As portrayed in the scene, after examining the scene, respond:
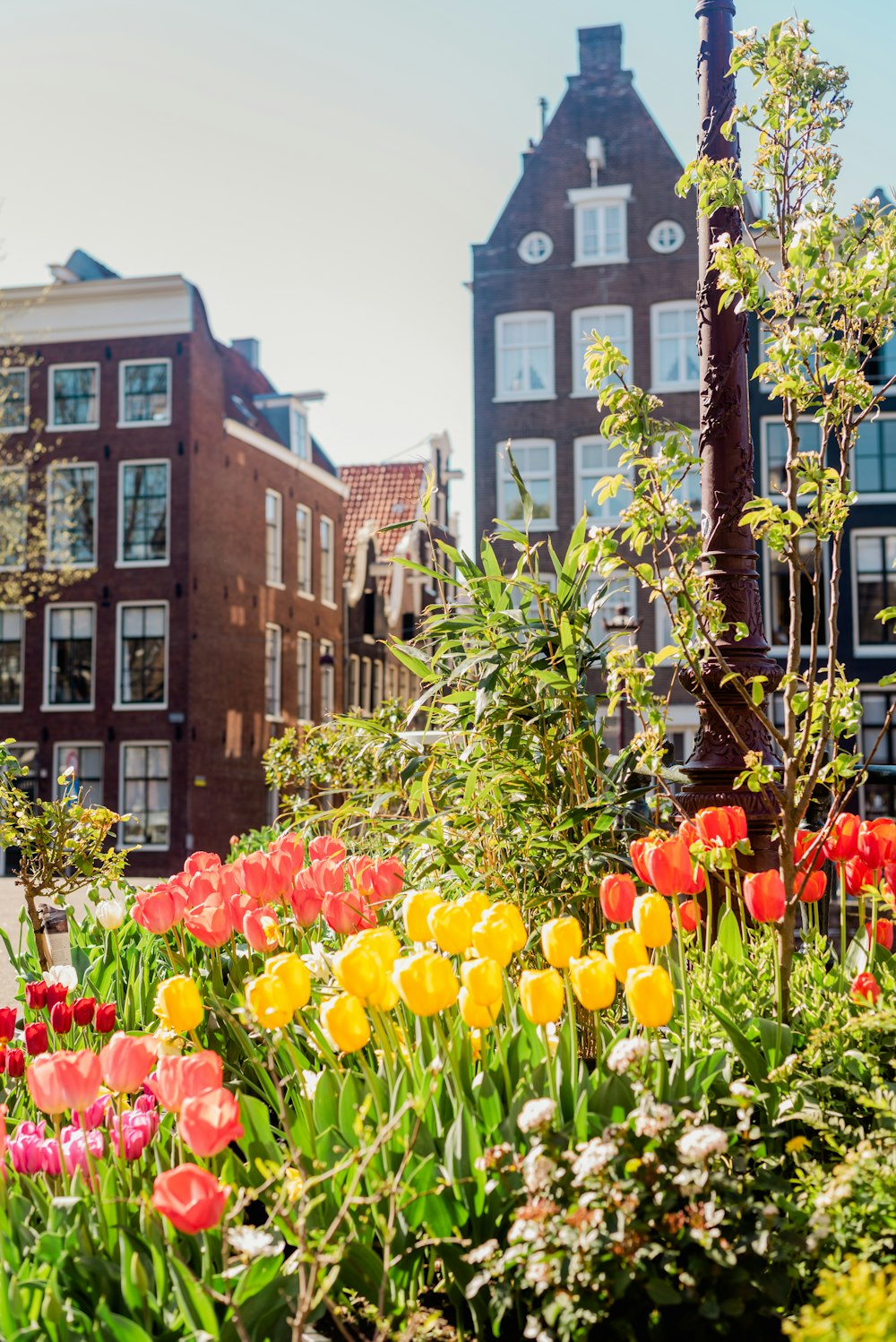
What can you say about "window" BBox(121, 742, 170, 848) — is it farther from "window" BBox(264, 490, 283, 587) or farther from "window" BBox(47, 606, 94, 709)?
"window" BBox(264, 490, 283, 587)

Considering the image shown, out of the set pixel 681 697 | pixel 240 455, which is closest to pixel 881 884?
pixel 681 697

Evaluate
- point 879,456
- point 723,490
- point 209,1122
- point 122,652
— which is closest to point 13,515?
point 122,652

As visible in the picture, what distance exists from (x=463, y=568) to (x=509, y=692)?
0.45m

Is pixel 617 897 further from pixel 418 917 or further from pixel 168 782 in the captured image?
pixel 168 782

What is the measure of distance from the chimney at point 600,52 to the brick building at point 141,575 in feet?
28.8

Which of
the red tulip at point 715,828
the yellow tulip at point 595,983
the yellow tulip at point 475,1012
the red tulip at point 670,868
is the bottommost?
the yellow tulip at point 475,1012

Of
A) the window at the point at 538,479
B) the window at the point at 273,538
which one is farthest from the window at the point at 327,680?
the window at the point at 538,479

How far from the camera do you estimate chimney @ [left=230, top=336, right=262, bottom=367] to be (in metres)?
31.6

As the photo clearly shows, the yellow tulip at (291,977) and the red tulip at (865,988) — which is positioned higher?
the yellow tulip at (291,977)

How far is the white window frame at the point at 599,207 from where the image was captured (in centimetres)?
2488

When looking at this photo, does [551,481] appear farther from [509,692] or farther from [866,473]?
[509,692]

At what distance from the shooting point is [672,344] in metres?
24.6

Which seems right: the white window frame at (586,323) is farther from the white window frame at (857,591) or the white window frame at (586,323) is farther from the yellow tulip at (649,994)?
the yellow tulip at (649,994)

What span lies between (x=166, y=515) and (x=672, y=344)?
10078 millimetres
